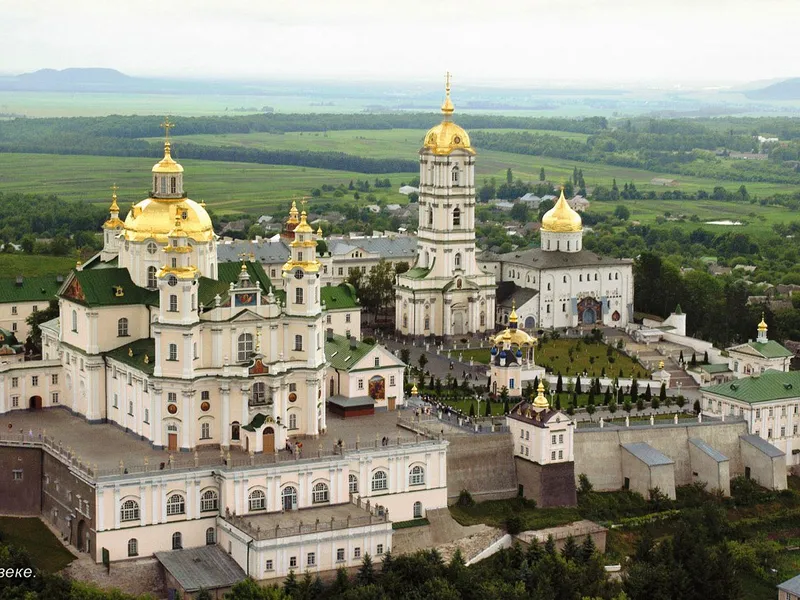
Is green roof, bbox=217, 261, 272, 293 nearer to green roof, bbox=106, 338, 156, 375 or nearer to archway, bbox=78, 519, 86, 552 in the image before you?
green roof, bbox=106, 338, 156, 375

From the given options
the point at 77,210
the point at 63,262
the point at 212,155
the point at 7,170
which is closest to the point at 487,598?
the point at 63,262

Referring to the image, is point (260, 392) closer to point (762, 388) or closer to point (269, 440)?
point (269, 440)

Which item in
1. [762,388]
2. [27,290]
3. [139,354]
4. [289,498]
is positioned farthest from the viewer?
[27,290]

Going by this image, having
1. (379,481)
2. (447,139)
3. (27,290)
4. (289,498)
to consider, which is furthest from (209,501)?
(447,139)

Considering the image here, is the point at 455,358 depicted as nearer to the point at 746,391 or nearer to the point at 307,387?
the point at 746,391

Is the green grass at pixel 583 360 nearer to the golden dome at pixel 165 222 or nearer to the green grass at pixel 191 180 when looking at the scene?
the golden dome at pixel 165 222

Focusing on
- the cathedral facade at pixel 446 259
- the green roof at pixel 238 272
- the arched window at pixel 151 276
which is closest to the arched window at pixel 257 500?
the green roof at pixel 238 272
